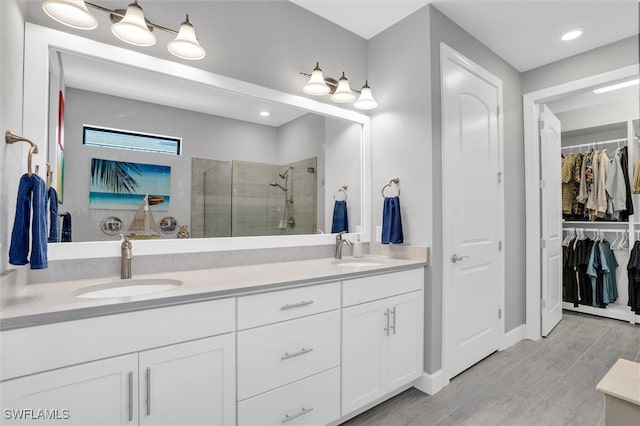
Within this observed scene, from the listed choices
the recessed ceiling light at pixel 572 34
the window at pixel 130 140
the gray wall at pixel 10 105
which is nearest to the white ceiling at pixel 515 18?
the recessed ceiling light at pixel 572 34

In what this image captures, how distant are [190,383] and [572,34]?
11.7ft

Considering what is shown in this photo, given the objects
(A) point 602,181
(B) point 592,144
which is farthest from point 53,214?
(B) point 592,144

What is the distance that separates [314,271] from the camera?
1789mm

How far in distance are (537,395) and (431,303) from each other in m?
0.91

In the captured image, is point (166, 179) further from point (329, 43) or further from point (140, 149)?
point (329, 43)

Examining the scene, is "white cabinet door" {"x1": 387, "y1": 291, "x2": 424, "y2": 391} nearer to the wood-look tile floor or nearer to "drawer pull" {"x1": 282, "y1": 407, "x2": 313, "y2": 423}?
the wood-look tile floor

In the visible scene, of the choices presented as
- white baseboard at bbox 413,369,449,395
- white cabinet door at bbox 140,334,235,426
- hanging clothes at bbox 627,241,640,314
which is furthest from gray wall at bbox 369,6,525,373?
hanging clothes at bbox 627,241,640,314

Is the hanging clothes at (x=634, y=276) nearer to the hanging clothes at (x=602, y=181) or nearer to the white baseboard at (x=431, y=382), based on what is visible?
the hanging clothes at (x=602, y=181)

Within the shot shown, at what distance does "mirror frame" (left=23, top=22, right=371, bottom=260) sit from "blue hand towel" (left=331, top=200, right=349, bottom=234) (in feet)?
0.41

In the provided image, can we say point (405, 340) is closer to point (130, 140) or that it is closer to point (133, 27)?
point (130, 140)

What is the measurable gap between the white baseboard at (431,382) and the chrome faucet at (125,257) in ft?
6.44

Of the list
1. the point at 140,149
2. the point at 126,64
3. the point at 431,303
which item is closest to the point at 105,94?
the point at 126,64

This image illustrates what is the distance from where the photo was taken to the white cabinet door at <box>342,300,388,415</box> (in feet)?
5.81

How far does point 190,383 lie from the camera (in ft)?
4.12
